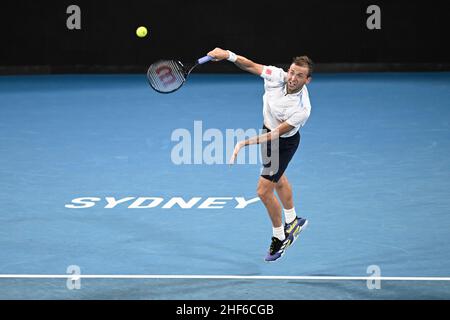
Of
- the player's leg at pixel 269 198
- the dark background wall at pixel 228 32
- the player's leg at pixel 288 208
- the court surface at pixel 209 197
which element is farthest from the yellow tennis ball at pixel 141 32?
the player's leg at pixel 269 198

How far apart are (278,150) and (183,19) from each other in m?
13.6

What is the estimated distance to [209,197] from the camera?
36.1 feet

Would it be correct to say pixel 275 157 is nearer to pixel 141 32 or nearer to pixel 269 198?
pixel 269 198

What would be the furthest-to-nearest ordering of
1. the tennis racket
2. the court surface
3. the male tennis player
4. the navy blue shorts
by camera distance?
1. the tennis racket
2. the navy blue shorts
3. the male tennis player
4. the court surface

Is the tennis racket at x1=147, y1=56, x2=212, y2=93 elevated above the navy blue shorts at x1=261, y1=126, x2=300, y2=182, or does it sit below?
above

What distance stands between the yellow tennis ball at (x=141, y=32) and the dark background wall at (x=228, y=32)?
0.12m

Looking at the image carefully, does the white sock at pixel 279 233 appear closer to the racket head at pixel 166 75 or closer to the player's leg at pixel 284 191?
the player's leg at pixel 284 191

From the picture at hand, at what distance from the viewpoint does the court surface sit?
8055 millimetres

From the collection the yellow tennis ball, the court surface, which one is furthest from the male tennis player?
the yellow tennis ball

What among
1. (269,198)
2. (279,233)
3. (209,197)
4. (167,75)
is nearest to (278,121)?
(269,198)

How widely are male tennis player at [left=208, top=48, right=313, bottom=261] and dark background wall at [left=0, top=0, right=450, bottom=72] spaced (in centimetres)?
1315

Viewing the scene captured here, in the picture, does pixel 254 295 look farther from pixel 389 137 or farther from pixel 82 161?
pixel 389 137

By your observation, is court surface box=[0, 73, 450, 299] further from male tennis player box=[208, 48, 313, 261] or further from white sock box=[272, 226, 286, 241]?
male tennis player box=[208, 48, 313, 261]

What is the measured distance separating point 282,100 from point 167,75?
125 cm
